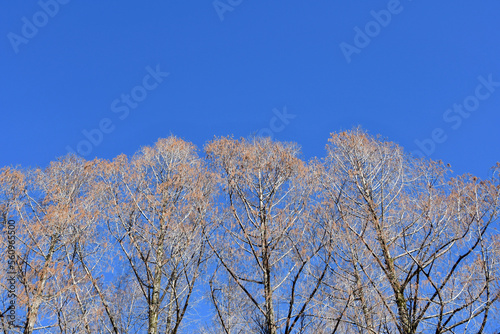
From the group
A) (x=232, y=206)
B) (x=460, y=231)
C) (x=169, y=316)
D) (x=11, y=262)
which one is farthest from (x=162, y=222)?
→ (x=460, y=231)

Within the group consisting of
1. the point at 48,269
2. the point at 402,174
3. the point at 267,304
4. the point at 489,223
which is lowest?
the point at 267,304

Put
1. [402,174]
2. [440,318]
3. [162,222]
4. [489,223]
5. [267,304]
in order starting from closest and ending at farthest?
[440,318]
[489,223]
[267,304]
[402,174]
[162,222]

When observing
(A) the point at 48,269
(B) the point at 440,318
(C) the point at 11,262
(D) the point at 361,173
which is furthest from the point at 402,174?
(C) the point at 11,262

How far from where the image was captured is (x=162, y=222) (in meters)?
11.0

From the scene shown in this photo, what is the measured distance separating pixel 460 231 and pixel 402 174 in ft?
8.14

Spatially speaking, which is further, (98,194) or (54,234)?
(98,194)

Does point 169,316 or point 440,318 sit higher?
point 169,316

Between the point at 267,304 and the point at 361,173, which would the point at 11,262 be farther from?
the point at 361,173

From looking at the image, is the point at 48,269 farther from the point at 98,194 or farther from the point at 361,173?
the point at 361,173

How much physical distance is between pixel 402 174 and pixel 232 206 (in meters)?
5.22

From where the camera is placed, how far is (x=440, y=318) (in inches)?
285

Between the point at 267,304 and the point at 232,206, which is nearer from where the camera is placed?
the point at 267,304

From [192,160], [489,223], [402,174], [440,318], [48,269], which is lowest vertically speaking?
[440,318]

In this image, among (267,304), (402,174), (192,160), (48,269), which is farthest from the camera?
(192,160)
